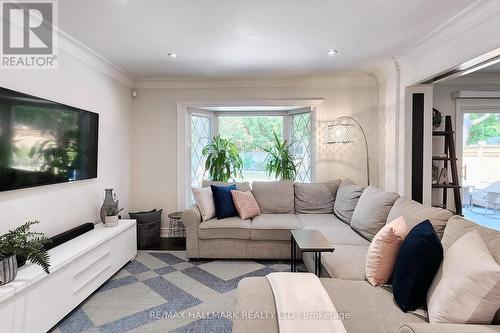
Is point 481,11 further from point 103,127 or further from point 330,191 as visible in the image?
point 103,127

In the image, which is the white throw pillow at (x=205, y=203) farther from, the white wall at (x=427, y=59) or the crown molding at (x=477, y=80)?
the crown molding at (x=477, y=80)

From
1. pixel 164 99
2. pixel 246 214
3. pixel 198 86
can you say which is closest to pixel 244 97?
pixel 198 86

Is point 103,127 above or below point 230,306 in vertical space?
above

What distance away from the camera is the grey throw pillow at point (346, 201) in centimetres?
327

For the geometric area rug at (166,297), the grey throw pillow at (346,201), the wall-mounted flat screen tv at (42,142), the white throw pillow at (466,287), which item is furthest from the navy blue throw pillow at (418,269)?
the wall-mounted flat screen tv at (42,142)

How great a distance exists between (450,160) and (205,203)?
→ 3234 millimetres

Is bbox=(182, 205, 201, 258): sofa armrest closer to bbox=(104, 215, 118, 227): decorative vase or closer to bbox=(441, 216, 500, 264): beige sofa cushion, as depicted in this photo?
bbox=(104, 215, 118, 227): decorative vase

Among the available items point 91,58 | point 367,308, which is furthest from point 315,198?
point 91,58

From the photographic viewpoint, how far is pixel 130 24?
2.45 meters

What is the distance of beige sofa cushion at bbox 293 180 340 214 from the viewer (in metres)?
3.83

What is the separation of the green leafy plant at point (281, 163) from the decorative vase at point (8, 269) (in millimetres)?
3350

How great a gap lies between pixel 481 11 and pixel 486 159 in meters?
2.83

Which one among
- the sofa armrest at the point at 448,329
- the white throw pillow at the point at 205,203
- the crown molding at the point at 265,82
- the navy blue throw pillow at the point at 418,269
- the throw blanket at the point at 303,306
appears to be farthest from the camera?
the crown molding at the point at 265,82

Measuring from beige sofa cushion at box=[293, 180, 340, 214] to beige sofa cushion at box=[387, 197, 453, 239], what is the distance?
142 cm
